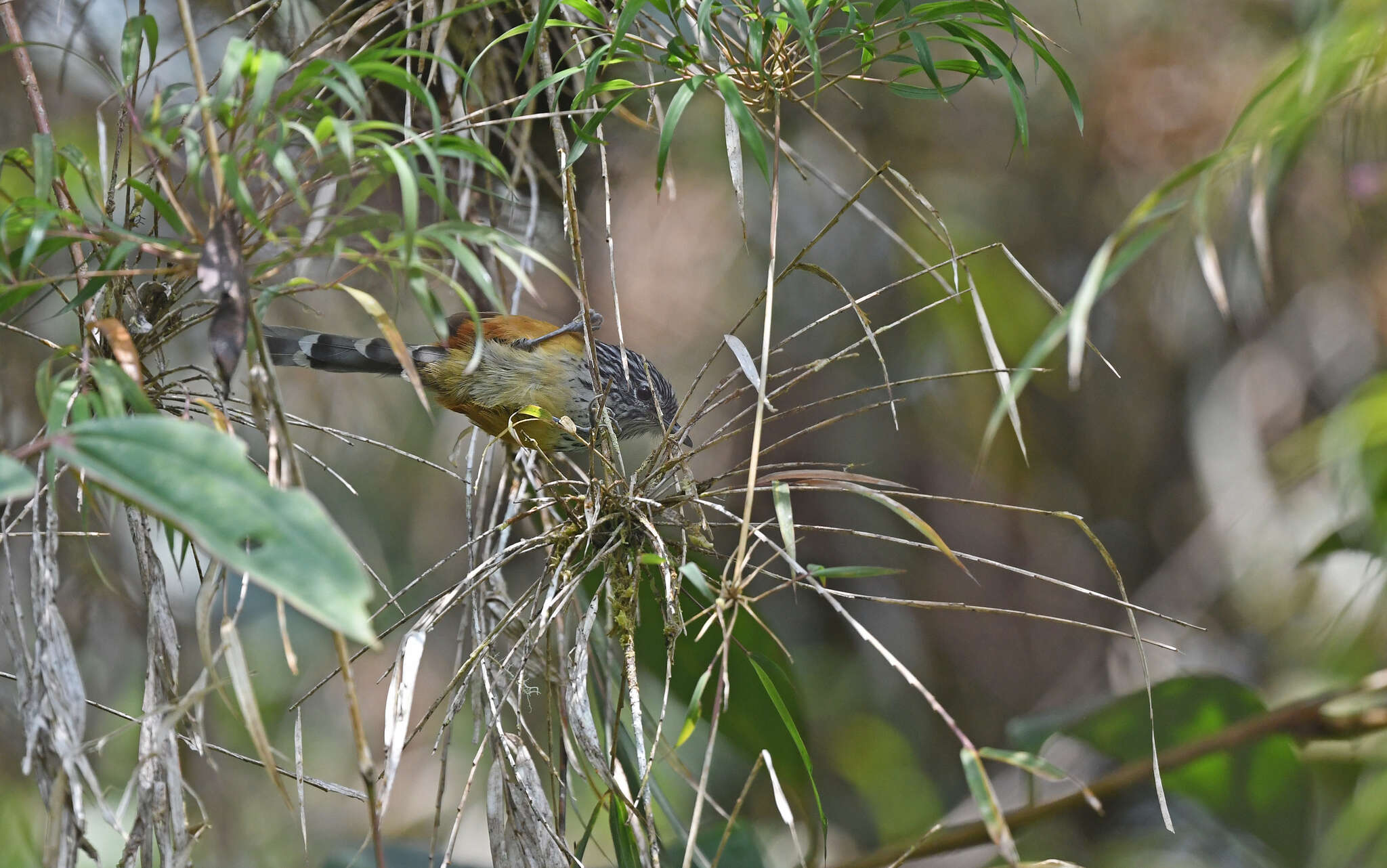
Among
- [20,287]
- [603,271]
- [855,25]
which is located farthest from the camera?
[603,271]

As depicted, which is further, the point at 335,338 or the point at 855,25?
the point at 335,338

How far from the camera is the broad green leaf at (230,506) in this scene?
→ 2.65 ft

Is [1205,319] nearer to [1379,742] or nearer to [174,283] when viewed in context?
[1379,742]

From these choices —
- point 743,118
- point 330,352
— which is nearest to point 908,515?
point 743,118

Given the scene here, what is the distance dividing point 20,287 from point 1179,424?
163 inches

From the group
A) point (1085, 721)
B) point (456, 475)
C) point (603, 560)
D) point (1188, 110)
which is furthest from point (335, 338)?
point (1188, 110)

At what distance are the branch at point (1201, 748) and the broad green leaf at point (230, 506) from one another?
0.95 meters

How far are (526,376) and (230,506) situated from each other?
154cm

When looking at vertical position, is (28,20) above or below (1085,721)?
above

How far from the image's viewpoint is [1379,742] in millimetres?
1696

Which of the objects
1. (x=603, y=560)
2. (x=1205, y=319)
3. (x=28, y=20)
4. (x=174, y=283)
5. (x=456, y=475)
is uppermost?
(x=28, y=20)

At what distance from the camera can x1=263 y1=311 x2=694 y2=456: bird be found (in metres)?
2.16

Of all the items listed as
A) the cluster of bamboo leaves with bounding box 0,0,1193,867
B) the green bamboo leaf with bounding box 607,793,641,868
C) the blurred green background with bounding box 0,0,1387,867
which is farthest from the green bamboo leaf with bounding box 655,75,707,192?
the blurred green background with bounding box 0,0,1387,867

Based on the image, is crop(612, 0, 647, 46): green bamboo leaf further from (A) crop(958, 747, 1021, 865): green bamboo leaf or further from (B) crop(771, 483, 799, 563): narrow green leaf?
(A) crop(958, 747, 1021, 865): green bamboo leaf
